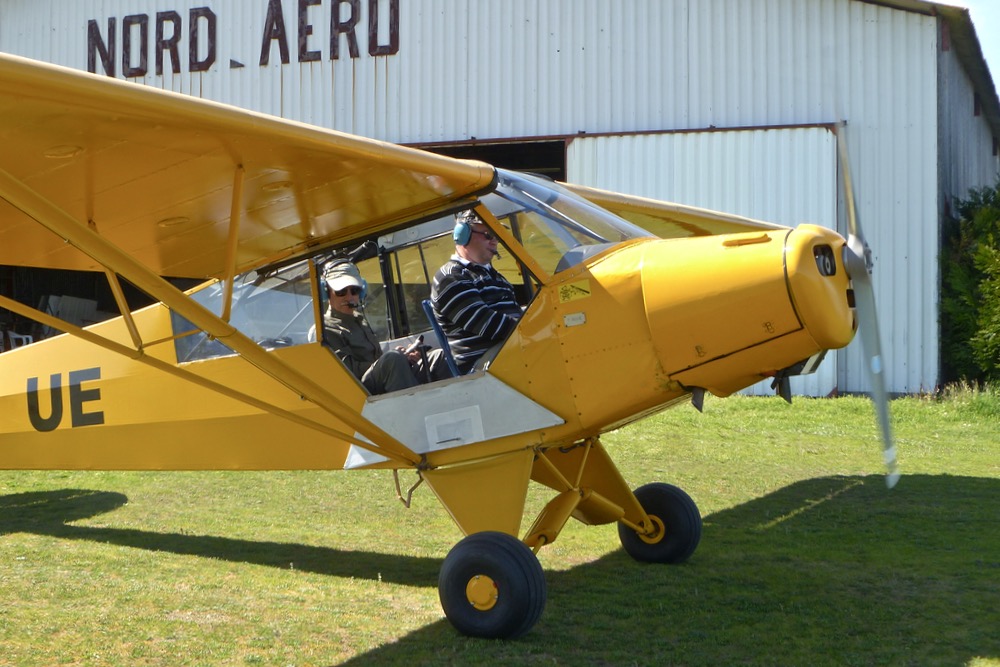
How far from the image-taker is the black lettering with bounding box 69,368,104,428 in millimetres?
6820

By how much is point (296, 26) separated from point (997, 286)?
39.5 feet

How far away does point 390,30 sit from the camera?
56.6 ft

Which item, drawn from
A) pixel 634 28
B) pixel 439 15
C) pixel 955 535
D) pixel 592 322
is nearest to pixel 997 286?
pixel 634 28

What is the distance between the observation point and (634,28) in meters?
16.0

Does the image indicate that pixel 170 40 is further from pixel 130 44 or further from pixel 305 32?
pixel 305 32

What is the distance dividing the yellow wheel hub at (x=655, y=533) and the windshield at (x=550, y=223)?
192 cm

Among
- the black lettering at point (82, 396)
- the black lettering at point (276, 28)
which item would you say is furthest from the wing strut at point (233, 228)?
the black lettering at point (276, 28)

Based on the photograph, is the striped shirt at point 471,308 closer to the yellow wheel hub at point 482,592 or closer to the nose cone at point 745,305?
the nose cone at point 745,305

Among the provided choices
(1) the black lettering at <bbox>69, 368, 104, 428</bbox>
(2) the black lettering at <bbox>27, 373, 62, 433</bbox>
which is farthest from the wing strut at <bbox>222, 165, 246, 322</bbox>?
(2) the black lettering at <bbox>27, 373, 62, 433</bbox>

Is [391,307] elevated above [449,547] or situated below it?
above

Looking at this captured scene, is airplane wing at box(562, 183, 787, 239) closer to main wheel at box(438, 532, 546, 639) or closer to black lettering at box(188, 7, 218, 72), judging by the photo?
main wheel at box(438, 532, 546, 639)

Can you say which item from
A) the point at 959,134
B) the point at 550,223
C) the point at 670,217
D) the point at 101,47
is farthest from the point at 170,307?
the point at 959,134

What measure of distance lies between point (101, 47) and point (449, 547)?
15.4 meters

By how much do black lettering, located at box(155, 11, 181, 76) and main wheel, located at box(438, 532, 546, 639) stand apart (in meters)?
15.7
